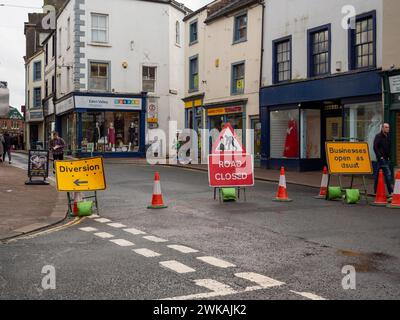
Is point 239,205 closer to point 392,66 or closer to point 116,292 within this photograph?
point 116,292

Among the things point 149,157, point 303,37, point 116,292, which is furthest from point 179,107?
point 116,292

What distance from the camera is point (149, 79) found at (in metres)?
38.4

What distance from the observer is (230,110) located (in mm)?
28406

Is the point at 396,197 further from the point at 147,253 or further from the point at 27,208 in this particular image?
the point at 27,208

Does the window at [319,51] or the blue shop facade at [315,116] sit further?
the window at [319,51]

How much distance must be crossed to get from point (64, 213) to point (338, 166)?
275 inches

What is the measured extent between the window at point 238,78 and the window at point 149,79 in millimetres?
11319

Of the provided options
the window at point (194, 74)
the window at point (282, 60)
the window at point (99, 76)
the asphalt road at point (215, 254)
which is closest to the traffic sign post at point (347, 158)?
the asphalt road at point (215, 254)

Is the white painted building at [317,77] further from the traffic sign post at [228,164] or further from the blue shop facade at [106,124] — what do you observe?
the blue shop facade at [106,124]

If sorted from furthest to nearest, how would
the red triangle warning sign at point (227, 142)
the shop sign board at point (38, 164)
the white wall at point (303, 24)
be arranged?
the white wall at point (303, 24)
the shop sign board at point (38, 164)
the red triangle warning sign at point (227, 142)

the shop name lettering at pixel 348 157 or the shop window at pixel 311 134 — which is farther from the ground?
the shop window at pixel 311 134

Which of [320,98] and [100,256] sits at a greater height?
[320,98]

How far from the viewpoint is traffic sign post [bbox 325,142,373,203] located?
1384 centimetres

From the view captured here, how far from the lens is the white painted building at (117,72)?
3603cm
